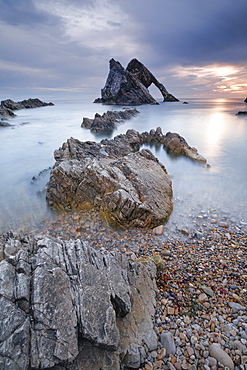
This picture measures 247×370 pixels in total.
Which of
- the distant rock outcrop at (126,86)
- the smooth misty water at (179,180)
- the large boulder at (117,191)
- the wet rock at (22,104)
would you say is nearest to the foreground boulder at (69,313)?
the large boulder at (117,191)

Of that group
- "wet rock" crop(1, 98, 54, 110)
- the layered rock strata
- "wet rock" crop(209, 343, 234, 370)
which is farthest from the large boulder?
"wet rock" crop(1, 98, 54, 110)

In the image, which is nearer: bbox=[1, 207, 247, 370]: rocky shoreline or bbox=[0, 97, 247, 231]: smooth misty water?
bbox=[1, 207, 247, 370]: rocky shoreline

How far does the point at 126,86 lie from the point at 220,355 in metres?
109

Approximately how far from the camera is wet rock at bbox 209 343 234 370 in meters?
3.49

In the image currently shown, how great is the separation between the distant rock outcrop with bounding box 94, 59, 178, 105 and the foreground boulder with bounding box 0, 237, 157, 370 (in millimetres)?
102650

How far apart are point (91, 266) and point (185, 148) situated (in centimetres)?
1779

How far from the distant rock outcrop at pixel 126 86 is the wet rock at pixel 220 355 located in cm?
10350

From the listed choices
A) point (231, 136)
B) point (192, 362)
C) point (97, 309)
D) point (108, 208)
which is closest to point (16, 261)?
point (97, 309)

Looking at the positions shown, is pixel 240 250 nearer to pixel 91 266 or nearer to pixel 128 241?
pixel 128 241

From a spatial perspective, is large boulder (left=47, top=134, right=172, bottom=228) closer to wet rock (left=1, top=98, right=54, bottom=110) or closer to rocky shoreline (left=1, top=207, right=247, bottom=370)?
rocky shoreline (left=1, top=207, right=247, bottom=370)

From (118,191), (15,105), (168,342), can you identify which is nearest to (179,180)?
(118,191)

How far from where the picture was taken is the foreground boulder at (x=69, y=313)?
2988 mm

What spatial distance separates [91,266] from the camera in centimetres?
425

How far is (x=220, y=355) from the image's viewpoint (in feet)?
11.8
